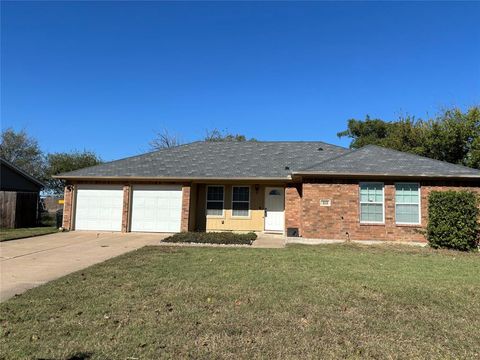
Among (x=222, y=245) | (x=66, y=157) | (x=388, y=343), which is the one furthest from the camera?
(x=66, y=157)

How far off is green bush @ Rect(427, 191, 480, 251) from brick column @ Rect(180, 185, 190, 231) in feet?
32.5

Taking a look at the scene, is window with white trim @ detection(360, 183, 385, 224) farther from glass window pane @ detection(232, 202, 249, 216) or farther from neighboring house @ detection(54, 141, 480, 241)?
glass window pane @ detection(232, 202, 249, 216)

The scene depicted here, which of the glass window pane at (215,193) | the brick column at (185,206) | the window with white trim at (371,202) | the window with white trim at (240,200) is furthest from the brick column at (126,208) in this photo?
the window with white trim at (371,202)

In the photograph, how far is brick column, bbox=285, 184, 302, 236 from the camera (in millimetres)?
17141

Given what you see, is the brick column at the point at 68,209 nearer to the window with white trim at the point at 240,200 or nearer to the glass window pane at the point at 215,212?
the glass window pane at the point at 215,212

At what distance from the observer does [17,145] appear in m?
45.1

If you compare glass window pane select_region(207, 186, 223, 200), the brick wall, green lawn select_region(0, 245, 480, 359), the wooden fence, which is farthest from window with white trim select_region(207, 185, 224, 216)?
the wooden fence

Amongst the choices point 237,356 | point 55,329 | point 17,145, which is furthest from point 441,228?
point 17,145

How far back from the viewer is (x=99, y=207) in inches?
730

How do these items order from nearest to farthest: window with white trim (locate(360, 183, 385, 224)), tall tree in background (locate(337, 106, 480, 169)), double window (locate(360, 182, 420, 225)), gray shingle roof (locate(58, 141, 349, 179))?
double window (locate(360, 182, 420, 225)) < window with white trim (locate(360, 183, 385, 224)) < gray shingle roof (locate(58, 141, 349, 179)) < tall tree in background (locate(337, 106, 480, 169))

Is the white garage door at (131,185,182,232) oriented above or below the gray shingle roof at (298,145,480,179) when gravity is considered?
below

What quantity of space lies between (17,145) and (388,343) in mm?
48998

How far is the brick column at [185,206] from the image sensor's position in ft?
58.2

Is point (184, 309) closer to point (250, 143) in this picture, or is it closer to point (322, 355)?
point (322, 355)
